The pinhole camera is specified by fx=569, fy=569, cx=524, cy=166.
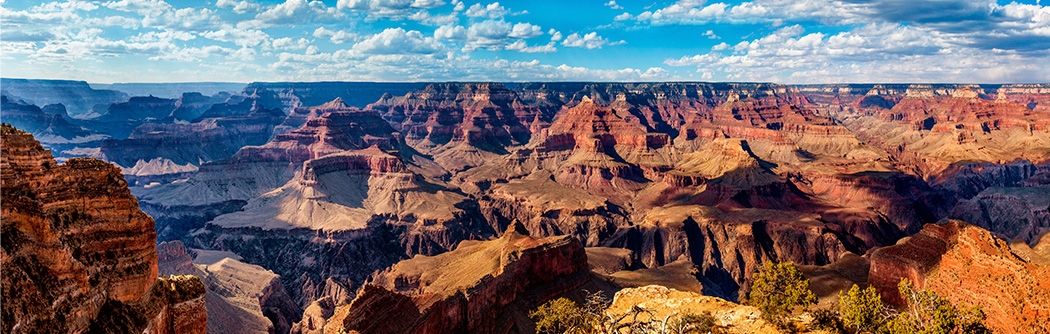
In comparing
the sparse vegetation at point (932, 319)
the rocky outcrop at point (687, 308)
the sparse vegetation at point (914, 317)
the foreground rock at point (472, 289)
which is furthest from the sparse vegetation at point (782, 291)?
the foreground rock at point (472, 289)

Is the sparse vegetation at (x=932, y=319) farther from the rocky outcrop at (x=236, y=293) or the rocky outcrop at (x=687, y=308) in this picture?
the rocky outcrop at (x=236, y=293)

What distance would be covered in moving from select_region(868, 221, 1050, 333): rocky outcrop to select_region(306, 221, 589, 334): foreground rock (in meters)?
33.6

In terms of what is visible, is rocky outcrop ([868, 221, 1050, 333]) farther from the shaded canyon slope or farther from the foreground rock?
the foreground rock

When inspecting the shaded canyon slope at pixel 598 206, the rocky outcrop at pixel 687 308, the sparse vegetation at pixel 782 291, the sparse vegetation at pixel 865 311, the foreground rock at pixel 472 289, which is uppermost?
the rocky outcrop at pixel 687 308

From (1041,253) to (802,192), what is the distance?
285 feet

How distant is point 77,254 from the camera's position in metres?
26.1

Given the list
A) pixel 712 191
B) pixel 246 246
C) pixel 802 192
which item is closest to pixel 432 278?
pixel 246 246

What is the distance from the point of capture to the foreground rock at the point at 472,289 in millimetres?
44844

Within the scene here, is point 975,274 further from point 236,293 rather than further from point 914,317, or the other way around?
point 236,293

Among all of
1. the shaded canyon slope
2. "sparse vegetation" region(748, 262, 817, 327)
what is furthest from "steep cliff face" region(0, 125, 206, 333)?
the shaded canyon slope

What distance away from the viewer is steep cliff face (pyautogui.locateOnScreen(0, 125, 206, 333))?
21.4 meters

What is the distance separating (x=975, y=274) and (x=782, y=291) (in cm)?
1513

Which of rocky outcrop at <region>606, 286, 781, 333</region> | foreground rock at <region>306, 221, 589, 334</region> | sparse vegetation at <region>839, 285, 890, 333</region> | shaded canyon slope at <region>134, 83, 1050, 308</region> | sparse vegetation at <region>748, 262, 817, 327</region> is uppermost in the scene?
rocky outcrop at <region>606, 286, 781, 333</region>

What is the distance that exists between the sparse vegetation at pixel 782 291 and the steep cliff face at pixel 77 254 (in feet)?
127
